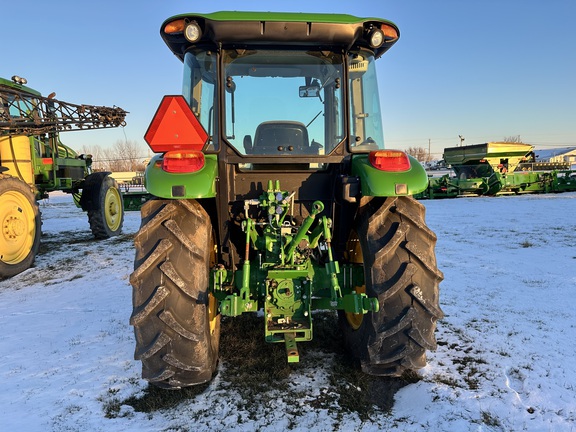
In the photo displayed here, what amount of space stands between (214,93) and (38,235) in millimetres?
5633

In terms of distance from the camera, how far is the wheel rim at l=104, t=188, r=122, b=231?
9586 millimetres

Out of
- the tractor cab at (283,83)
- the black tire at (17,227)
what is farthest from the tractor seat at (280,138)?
the black tire at (17,227)

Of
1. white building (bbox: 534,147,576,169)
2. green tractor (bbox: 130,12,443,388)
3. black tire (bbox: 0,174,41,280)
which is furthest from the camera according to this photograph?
white building (bbox: 534,147,576,169)

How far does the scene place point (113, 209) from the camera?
32.6 ft

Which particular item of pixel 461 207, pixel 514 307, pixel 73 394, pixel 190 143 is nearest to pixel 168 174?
pixel 190 143

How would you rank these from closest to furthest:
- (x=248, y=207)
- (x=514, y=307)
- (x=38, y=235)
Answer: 1. (x=248, y=207)
2. (x=514, y=307)
3. (x=38, y=235)

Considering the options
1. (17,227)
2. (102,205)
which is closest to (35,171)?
(102,205)

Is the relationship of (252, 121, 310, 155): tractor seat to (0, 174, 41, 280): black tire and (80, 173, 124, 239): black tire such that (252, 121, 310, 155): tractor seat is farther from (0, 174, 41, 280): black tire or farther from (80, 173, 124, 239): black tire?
(80, 173, 124, 239): black tire

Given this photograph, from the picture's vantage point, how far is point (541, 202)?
1480 centimetres

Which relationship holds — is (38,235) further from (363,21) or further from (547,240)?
(547,240)

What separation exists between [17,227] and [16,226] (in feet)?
0.10

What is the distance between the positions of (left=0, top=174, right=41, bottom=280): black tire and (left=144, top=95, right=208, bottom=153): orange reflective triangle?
5.16 metres

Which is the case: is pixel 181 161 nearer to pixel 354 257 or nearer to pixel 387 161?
pixel 387 161

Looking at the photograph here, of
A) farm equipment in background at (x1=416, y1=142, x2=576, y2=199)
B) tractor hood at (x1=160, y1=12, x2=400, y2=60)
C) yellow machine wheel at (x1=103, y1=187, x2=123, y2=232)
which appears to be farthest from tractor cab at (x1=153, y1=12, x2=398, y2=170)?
farm equipment in background at (x1=416, y1=142, x2=576, y2=199)
